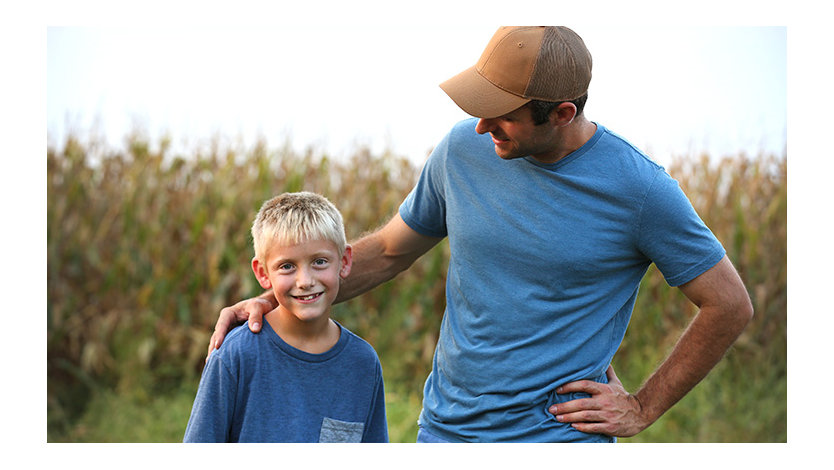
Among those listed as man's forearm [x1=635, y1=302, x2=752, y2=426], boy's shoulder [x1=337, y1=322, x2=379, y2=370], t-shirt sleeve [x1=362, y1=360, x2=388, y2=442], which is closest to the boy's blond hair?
boy's shoulder [x1=337, y1=322, x2=379, y2=370]

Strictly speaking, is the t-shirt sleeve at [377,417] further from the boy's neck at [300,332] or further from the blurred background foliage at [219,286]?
the blurred background foliage at [219,286]

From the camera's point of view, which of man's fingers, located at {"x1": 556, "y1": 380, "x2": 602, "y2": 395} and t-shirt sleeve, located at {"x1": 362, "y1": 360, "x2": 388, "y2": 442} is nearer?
Answer: man's fingers, located at {"x1": 556, "y1": 380, "x2": 602, "y2": 395}

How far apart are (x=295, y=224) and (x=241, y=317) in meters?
0.33

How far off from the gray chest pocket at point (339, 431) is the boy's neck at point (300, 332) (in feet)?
0.65

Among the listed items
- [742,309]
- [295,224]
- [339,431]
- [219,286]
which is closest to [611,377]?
[742,309]

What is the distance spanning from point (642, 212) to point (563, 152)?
0.26 meters

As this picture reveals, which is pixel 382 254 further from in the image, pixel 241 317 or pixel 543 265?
pixel 543 265

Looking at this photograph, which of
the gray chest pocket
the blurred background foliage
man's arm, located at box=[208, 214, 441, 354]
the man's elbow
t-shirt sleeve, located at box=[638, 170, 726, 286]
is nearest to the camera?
t-shirt sleeve, located at box=[638, 170, 726, 286]

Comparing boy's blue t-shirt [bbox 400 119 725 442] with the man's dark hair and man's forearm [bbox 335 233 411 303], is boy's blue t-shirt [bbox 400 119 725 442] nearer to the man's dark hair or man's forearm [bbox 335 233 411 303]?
the man's dark hair

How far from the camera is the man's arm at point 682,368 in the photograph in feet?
6.70

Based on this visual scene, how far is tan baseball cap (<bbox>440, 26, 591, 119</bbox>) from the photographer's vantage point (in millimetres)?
2012

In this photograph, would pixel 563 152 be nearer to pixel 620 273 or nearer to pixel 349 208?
pixel 620 273

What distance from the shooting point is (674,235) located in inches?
77.4

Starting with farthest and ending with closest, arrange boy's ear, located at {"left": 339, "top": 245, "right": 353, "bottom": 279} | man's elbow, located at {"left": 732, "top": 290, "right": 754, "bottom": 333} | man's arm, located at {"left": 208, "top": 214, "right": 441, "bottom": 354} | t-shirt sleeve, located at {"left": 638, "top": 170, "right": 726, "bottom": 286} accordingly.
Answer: man's arm, located at {"left": 208, "top": 214, "right": 441, "bottom": 354} → boy's ear, located at {"left": 339, "top": 245, "right": 353, "bottom": 279} → man's elbow, located at {"left": 732, "top": 290, "right": 754, "bottom": 333} → t-shirt sleeve, located at {"left": 638, "top": 170, "right": 726, "bottom": 286}
